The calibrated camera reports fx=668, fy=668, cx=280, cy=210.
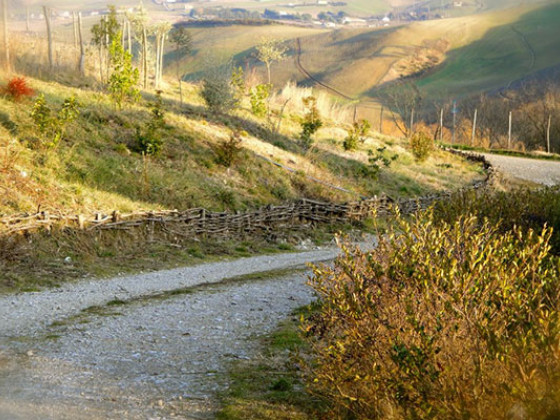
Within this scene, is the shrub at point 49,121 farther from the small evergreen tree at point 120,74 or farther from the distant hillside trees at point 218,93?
the distant hillside trees at point 218,93

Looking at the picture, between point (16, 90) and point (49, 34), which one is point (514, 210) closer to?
point (16, 90)

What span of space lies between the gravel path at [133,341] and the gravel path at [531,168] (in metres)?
22.4

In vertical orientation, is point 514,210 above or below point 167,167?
above

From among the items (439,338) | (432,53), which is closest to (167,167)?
(439,338)

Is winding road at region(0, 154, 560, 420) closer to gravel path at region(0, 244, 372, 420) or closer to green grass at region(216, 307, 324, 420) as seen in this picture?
gravel path at region(0, 244, 372, 420)

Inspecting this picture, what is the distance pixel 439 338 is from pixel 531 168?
33799 millimetres

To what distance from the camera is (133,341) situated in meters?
8.20

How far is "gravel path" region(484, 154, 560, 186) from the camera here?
3216 centimetres

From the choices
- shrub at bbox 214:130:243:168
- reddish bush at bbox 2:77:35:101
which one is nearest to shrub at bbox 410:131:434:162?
shrub at bbox 214:130:243:168

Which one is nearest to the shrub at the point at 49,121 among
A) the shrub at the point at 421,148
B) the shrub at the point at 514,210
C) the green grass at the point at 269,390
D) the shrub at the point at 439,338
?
the shrub at the point at 514,210

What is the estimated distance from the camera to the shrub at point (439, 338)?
4363mm

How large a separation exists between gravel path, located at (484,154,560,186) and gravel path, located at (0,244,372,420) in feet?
73.6

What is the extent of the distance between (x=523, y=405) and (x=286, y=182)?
1774 centimetres

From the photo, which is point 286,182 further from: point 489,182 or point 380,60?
point 380,60
